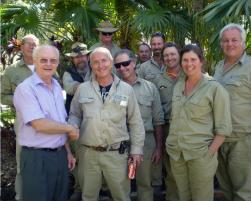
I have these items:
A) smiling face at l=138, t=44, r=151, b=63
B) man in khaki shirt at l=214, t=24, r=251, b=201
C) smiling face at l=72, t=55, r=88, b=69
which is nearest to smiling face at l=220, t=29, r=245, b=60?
man in khaki shirt at l=214, t=24, r=251, b=201

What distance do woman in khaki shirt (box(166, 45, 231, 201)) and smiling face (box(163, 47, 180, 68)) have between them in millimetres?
438

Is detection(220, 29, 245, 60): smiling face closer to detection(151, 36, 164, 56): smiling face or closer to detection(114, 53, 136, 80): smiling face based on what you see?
detection(114, 53, 136, 80): smiling face

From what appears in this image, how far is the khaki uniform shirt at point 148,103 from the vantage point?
417cm

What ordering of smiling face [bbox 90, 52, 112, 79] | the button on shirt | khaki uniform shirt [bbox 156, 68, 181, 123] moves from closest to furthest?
the button on shirt, smiling face [bbox 90, 52, 112, 79], khaki uniform shirt [bbox 156, 68, 181, 123]

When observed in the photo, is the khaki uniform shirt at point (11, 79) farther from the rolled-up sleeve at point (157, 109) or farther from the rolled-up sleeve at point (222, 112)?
the rolled-up sleeve at point (222, 112)

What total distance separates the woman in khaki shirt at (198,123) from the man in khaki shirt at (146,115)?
0.44 m

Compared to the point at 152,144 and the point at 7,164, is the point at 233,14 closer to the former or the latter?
the point at 152,144

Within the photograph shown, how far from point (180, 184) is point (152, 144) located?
1.93ft

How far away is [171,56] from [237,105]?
85 cm

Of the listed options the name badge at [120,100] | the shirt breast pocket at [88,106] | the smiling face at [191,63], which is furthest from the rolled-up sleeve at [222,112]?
the shirt breast pocket at [88,106]

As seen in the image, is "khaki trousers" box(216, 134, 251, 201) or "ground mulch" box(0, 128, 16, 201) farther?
"ground mulch" box(0, 128, 16, 201)

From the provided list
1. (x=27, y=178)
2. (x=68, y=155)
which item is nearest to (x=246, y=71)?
(x=68, y=155)

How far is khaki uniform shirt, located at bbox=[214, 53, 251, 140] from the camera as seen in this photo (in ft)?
12.5

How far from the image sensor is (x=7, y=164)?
242 inches
